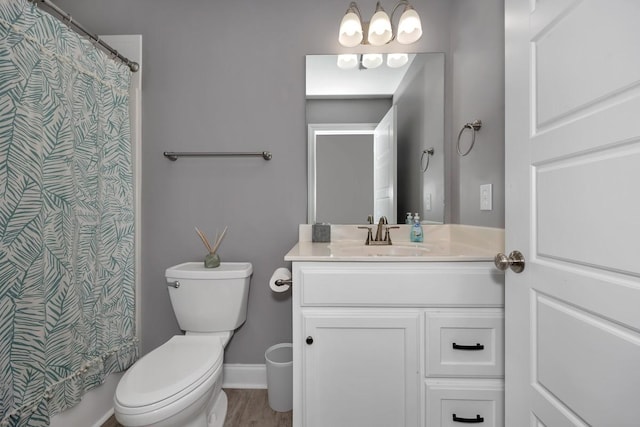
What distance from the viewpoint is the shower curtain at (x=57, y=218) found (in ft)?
3.26

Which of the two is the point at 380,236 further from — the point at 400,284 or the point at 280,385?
the point at 280,385

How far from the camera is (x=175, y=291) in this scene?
4.90 ft

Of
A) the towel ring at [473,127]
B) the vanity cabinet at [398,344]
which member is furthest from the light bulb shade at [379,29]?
the vanity cabinet at [398,344]

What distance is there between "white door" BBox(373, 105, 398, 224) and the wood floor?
1.17m

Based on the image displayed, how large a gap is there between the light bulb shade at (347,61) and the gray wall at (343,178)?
402 millimetres

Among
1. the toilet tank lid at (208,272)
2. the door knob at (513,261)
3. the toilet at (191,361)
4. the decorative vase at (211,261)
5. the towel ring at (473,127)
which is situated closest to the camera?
the door knob at (513,261)

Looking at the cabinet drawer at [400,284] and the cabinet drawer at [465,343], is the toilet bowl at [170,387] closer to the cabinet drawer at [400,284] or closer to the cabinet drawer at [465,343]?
the cabinet drawer at [400,284]

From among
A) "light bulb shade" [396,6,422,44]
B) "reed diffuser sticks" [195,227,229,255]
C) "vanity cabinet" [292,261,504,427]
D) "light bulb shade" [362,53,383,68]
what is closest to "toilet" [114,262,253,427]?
"reed diffuser sticks" [195,227,229,255]

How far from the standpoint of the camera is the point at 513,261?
88 centimetres

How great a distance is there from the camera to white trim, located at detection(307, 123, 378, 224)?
171cm

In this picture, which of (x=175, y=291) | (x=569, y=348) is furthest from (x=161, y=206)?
(x=569, y=348)

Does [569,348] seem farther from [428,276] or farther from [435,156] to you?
[435,156]

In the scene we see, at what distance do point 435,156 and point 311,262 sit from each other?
100 centimetres

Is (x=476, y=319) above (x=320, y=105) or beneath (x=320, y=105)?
beneath
